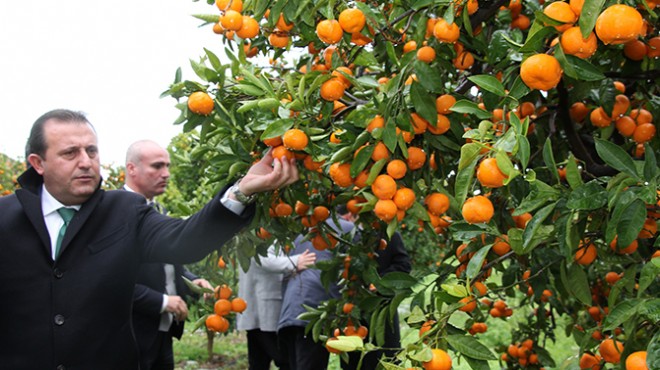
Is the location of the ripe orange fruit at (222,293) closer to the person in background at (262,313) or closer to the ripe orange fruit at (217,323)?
the ripe orange fruit at (217,323)

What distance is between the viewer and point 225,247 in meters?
2.38

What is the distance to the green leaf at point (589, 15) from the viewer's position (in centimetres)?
114

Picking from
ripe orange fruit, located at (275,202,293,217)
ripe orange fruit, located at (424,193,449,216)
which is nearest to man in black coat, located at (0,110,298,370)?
ripe orange fruit, located at (275,202,293,217)

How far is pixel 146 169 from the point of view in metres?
4.06

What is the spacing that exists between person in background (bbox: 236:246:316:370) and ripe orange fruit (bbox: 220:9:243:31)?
2.78 meters

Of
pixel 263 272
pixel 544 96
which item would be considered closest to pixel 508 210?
pixel 544 96

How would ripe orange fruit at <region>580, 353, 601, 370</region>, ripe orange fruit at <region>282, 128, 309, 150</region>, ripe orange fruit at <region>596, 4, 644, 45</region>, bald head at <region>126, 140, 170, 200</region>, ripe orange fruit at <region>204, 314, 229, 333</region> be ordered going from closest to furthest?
ripe orange fruit at <region>596, 4, 644, 45</region> → ripe orange fruit at <region>282, 128, 309, 150</region> → ripe orange fruit at <region>580, 353, 601, 370</region> → ripe orange fruit at <region>204, 314, 229, 333</region> → bald head at <region>126, 140, 170, 200</region>

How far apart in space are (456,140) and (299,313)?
2473 millimetres

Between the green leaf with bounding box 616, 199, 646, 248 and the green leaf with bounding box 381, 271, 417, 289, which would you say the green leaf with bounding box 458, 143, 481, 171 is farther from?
the green leaf with bounding box 381, 271, 417, 289

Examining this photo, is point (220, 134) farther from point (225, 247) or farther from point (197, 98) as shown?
point (225, 247)

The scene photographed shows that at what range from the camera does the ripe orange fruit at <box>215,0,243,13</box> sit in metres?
1.84

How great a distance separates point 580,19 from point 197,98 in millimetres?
1104

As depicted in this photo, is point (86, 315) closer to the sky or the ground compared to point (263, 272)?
closer to the sky

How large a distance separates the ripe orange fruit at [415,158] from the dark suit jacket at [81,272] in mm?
577
